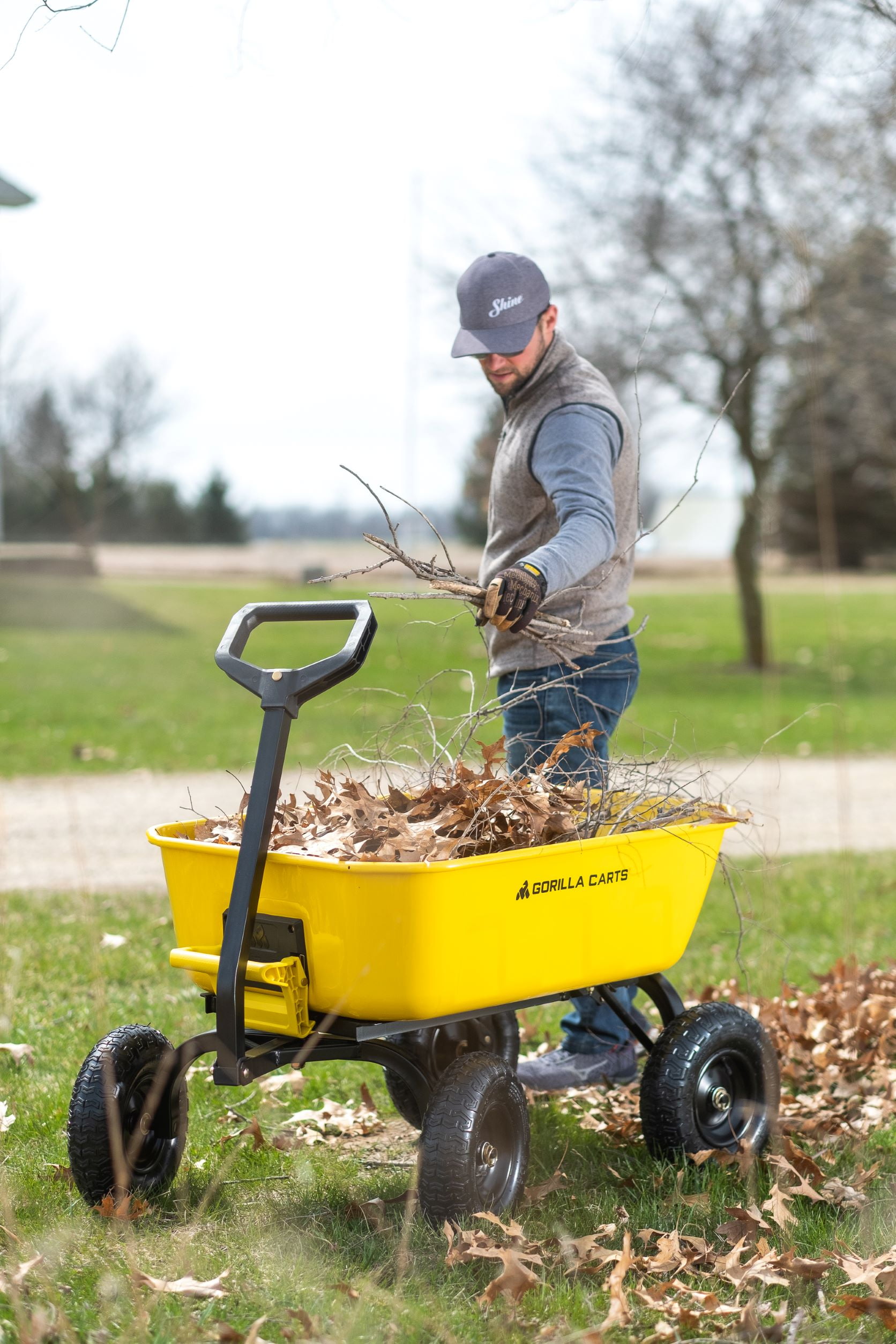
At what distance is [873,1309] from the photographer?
2.49 m

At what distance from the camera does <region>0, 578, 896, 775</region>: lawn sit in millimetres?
10023

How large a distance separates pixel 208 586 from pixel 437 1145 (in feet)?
83.6

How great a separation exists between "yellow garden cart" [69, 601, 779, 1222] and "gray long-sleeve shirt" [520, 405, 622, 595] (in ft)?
1.55

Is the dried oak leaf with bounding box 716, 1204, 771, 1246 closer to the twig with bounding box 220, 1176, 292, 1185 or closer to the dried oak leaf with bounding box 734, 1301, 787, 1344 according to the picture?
the dried oak leaf with bounding box 734, 1301, 787, 1344

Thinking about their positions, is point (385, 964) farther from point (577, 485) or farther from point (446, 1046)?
point (577, 485)

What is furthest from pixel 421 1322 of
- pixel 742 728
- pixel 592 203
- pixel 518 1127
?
pixel 592 203

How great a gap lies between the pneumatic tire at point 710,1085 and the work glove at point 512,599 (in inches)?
42.9

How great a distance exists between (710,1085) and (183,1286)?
136 cm

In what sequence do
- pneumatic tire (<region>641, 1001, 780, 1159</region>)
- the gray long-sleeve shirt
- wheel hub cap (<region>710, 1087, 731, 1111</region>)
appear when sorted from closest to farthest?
the gray long-sleeve shirt, pneumatic tire (<region>641, 1001, 780, 1159</region>), wheel hub cap (<region>710, 1087, 731, 1111</region>)

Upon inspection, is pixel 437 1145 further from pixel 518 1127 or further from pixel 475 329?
pixel 475 329

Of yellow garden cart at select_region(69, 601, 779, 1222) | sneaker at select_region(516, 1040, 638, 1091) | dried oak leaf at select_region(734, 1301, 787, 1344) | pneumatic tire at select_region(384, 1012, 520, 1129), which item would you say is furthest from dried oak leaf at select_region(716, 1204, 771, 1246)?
sneaker at select_region(516, 1040, 638, 1091)

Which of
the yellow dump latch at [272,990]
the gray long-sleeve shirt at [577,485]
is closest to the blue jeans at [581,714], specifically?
the gray long-sleeve shirt at [577,485]

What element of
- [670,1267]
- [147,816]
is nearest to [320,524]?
[147,816]

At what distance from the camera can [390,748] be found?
342 centimetres
